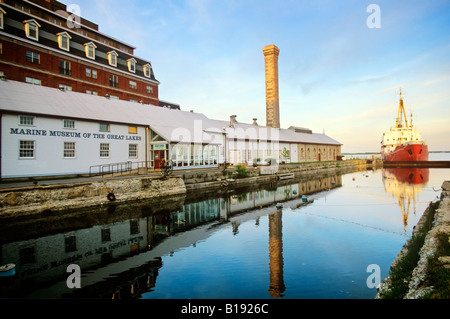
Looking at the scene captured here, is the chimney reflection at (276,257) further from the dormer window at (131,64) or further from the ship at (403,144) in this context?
the ship at (403,144)

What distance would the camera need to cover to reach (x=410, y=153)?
5338 cm

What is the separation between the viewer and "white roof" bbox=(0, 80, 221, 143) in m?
18.0

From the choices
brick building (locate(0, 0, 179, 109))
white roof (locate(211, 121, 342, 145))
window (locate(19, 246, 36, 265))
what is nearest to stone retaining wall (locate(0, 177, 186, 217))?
window (locate(19, 246, 36, 265))

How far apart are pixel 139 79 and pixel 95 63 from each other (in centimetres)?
723

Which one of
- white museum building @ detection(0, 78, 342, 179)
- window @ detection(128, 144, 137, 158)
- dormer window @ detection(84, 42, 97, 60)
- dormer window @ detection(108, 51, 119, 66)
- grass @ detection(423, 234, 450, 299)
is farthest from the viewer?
dormer window @ detection(108, 51, 119, 66)

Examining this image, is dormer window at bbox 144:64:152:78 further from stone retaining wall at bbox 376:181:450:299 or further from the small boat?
stone retaining wall at bbox 376:181:450:299

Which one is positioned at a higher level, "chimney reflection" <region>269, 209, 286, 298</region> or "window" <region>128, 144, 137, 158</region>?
"window" <region>128, 144, 137, 158</region>

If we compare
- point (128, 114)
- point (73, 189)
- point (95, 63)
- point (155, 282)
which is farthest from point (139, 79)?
point (155, 282)

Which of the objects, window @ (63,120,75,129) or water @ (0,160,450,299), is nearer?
water @ (0,160,450,299)

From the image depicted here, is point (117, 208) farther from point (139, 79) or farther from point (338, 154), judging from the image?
point (338, 154)

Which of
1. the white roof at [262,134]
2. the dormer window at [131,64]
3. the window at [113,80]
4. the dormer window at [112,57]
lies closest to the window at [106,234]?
→ the white roof at [262,134]

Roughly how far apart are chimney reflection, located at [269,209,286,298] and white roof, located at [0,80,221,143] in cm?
1497

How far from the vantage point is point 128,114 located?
24.9 m

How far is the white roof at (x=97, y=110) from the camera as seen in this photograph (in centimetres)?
1802
